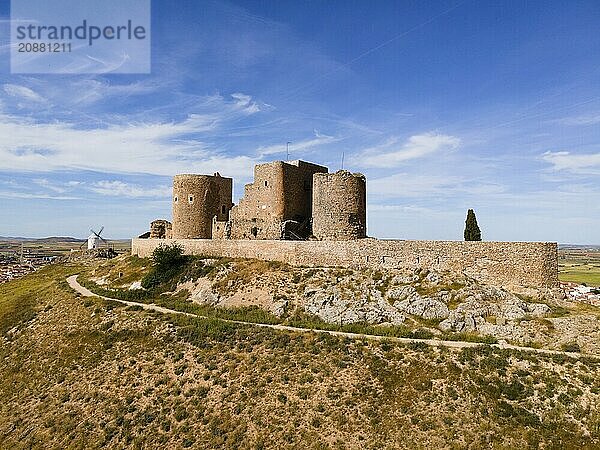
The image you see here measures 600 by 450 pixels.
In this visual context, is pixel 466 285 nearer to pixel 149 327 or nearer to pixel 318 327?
pixel 318 327

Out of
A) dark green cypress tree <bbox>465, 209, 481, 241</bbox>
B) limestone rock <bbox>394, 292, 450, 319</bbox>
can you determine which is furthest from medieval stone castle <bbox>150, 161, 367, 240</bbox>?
limestone rock <bbox>394, 292, 450, 319</bbox>

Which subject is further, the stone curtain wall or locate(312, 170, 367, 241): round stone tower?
locate(312, 170, 367, 241): round stone tower

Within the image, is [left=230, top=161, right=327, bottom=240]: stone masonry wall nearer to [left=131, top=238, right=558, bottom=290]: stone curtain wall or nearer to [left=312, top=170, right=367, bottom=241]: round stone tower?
[left=131, top=238, right=558, bottom=290]: stone curtain wall

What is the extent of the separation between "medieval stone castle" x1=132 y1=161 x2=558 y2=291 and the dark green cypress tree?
17.5ft

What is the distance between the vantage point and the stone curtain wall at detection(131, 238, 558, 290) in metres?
26.9

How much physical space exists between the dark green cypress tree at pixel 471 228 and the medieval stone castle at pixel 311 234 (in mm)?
5346

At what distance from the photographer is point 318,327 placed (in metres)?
27.3

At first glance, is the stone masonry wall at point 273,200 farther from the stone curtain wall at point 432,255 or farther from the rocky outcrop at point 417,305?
the rocky outcrop at point 417,305

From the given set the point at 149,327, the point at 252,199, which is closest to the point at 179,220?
the point at 252,199

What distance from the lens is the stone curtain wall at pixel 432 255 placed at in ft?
88.3

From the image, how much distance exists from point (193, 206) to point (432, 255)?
26109 mm

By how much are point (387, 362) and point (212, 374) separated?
9250 mm

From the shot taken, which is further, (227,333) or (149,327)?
(149,327)

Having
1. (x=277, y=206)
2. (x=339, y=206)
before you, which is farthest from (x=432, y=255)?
(x=277, y=206)
